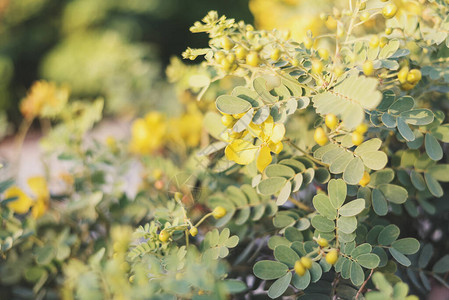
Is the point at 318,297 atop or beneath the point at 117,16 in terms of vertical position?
atop

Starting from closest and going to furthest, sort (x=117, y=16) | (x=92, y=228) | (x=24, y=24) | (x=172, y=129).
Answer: (x=92, y=228), (x=172, y=129), (x=117, y=16), (x=24, y=24)

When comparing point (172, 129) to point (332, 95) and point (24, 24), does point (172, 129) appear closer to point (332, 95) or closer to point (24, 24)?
point (332, 95)

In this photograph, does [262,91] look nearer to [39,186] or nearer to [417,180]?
[417,180]

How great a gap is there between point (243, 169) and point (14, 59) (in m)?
4.07

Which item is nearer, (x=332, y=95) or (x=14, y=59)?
(x=332, y=95)

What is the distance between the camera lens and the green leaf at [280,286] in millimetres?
453

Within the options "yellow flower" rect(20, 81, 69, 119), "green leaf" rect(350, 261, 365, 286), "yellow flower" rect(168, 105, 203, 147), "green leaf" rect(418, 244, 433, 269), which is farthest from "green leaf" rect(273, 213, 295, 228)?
"yellow flower" rect(20, 81, 69, 119)

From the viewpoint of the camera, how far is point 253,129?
47 cm

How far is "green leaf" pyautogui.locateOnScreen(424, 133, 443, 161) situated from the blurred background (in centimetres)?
285

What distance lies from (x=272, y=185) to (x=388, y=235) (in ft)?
0.52

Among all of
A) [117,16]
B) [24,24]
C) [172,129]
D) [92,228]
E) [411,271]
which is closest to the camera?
[411,271]

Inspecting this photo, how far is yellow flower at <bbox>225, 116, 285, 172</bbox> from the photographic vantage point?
458 mm

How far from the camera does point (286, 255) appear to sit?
0.47 m

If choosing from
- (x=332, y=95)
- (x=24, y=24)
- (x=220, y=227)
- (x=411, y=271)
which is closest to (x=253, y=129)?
(x=332, y=95)
